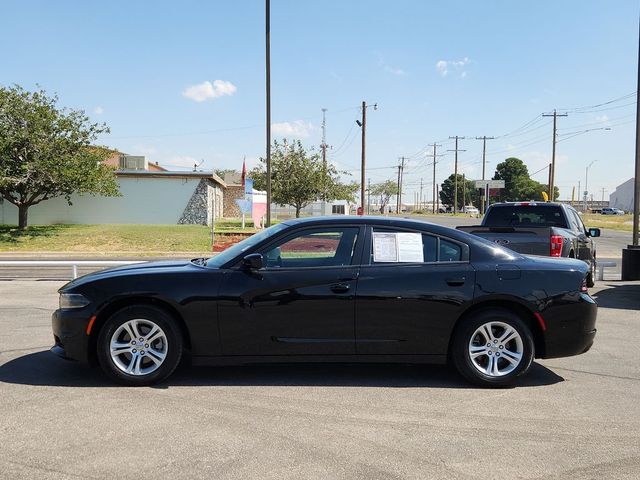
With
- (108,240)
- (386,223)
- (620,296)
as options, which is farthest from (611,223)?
(386,223)

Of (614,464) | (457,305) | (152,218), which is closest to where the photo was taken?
(614,464)

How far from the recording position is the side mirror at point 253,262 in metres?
4.93

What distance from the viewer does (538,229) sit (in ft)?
29.3

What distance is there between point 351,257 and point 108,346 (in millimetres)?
2276

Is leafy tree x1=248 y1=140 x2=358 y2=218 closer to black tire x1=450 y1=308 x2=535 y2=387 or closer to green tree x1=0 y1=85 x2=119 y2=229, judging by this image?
green tree x1=0 y1=85 x2=119 y2=229

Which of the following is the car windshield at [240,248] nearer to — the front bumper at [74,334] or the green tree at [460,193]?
the front bumper at [74,334]

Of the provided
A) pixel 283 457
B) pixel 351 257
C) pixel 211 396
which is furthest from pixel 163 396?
pixel 351 257

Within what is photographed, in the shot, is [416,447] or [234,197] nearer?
[416,447]

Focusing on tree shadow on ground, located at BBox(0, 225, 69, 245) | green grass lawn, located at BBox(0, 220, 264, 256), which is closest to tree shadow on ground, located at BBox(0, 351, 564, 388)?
green grass lawn, located at BBox(0, 220, 264, 256)

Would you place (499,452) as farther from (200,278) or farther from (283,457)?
(200,278)

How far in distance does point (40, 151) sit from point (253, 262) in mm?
23106

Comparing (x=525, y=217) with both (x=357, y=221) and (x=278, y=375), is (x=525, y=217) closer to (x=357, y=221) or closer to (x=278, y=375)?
(x=357, y=221)

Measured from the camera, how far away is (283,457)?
3.58m

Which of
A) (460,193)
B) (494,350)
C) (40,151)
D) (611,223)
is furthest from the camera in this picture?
(460,193)
